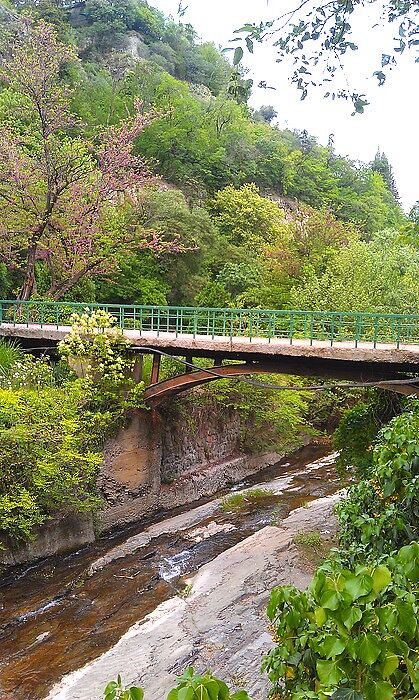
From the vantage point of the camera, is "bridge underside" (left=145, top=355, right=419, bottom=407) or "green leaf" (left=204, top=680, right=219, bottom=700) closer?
"green leaf" (left=204, top=680, right=219, bottom=700)

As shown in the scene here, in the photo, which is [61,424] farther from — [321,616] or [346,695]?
[346,695]

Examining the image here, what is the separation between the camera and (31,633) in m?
9.37

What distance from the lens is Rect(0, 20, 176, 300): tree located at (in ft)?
51.8

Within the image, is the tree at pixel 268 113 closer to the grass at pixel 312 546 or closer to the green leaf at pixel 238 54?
the grass at pixel 312 546

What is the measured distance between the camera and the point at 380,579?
84.4 inches

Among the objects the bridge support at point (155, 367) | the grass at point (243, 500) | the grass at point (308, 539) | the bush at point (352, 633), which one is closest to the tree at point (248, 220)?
the grass at point (243, 500)

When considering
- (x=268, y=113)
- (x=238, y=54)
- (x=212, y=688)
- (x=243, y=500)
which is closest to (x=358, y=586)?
(x=212, y=688)

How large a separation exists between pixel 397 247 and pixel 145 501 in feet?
46.8

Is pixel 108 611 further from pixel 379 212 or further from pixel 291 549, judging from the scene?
pixel 379 212

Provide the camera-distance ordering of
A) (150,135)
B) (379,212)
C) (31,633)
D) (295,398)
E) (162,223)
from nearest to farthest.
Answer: (31,633) < (295,398) < (162,223) < (150,135) < (379,212)

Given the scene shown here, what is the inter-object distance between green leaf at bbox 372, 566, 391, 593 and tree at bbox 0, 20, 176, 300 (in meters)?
15.6

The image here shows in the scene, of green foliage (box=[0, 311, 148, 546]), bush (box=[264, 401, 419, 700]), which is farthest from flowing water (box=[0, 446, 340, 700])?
bush (box=[264, 401, 419, 700])

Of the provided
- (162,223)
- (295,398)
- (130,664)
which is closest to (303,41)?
(130,664)

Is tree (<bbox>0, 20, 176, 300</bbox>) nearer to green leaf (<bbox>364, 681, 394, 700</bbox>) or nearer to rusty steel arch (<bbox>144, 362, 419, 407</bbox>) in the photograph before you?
rusty steel arch (<bbox>144, 362, 419, 407</bbox>)
